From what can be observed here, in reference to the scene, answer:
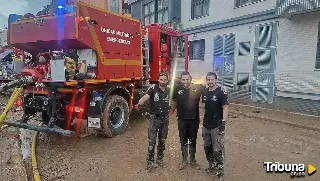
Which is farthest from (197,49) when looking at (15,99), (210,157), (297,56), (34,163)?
(34,163)

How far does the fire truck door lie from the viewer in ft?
35.3

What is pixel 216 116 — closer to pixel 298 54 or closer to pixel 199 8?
pixel 298 54

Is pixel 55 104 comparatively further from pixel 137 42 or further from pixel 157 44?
pixel 157 44

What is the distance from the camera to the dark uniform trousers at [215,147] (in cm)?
458

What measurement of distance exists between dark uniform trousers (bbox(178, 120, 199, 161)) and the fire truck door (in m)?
6.02

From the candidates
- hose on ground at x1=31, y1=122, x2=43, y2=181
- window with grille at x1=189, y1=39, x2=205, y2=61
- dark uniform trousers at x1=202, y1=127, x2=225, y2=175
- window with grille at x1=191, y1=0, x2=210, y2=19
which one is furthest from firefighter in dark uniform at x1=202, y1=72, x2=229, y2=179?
window with grille at x1=191, y1=0, x2=210, y2=19

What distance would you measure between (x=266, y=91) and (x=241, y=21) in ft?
13.2

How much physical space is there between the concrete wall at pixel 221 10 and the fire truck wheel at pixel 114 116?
9051mm

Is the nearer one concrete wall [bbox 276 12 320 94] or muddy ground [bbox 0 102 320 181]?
muddy ground [bbox 0 102 320 181]

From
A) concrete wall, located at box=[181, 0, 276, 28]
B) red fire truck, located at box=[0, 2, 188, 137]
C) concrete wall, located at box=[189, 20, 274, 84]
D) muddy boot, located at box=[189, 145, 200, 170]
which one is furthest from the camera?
concrete wall, located at box=[189, 20, 274, 84]

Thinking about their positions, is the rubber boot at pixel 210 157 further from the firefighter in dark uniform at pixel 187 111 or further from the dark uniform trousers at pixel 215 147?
the firefighter in dark uniform at pixel 187 111

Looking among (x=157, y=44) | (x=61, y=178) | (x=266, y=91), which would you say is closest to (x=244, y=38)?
(x=266, y=91)

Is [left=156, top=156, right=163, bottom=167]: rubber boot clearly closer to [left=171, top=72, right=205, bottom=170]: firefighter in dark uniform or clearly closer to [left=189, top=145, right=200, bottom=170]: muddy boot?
[left=171, top=72, right=205, bottom=170]: firefighter in dark uniform

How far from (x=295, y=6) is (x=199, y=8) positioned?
7408mm
